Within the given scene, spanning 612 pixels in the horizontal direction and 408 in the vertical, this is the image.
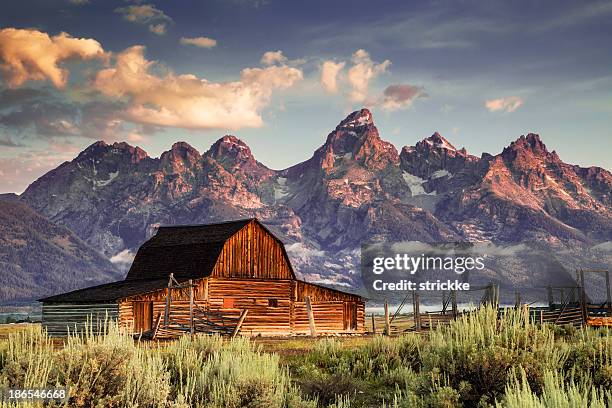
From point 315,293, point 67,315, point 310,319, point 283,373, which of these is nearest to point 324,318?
point 315,293

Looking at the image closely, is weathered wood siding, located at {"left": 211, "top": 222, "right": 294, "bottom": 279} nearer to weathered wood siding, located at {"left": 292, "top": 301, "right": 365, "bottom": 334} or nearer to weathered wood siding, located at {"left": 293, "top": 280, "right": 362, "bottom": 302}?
weathered wood siding, located at {"left": 293, "top": 280, "right": 362, "bottom": 302}

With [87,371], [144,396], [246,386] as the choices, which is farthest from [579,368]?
[87,371]

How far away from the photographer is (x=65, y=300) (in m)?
41.9

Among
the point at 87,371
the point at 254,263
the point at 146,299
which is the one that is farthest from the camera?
the point at 254,263

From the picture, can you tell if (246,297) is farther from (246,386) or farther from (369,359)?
(246,386)

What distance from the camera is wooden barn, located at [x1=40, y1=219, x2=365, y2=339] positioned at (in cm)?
4034

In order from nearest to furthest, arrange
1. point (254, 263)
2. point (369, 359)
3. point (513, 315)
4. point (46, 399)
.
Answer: point (46, 399)
point (513, 315)
point (369, 359)
point (254, 263)

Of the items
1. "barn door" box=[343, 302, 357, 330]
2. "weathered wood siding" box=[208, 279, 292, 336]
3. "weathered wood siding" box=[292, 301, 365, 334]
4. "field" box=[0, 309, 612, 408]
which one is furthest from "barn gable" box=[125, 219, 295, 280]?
"field" box=[0, 309, 612, 408]

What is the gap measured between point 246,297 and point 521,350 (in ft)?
108

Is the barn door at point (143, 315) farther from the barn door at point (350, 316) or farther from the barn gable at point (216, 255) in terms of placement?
the barn door at point (350, 316)

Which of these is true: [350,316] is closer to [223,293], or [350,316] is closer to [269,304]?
[269,304]

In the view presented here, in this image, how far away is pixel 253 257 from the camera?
149ft

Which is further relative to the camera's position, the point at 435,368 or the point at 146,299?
the point at 146,299

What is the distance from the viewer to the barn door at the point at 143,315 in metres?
40.0
